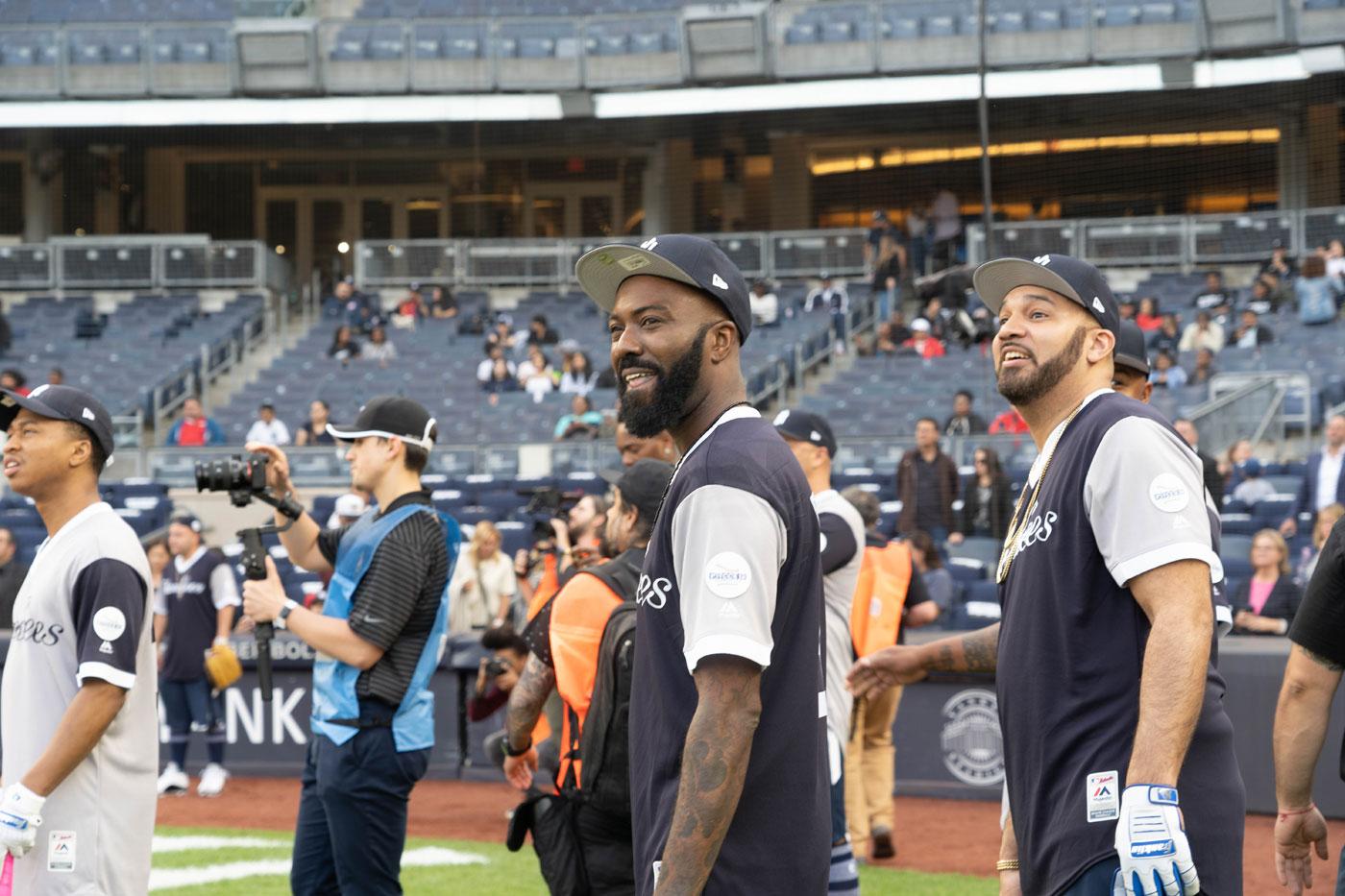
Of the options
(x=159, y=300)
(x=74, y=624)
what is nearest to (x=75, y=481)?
(x=74, y=624)

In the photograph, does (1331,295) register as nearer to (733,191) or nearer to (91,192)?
(733,191)

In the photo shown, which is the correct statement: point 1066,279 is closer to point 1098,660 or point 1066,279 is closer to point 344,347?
point 1098,660

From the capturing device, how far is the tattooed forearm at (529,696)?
451 centimetres

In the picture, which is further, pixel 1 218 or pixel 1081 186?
pixel 1 218

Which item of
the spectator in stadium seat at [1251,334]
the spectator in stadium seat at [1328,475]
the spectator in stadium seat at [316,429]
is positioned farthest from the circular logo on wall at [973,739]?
the spectator in stadium seat at [316,429]

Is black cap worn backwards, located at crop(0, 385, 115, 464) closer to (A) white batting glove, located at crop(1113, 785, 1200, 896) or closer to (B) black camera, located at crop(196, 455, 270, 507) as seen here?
(B) black camera, located at crop(196, 455, 270, 507)

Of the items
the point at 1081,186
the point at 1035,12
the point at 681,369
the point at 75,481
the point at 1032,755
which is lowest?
the point at 1032,755

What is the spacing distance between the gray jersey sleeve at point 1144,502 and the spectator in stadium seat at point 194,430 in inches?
689

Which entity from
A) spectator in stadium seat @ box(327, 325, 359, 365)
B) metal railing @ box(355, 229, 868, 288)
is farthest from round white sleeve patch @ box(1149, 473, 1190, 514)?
metal railing @ box(355, 229, 868, 288)

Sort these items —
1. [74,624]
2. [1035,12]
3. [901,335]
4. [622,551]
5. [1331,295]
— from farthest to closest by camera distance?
1. [1035,12]
2. [901,335]
3. [1331,295]
4. [622,551]
5. [74,624]

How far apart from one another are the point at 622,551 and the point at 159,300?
23.4 m

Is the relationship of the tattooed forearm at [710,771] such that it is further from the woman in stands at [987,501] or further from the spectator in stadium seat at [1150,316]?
the spectator in stadium seat at [1150,316]

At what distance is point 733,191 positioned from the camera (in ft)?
97.1

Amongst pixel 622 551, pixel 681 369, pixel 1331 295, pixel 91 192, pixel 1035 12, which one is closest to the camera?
pixel 681 369
